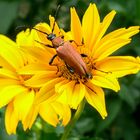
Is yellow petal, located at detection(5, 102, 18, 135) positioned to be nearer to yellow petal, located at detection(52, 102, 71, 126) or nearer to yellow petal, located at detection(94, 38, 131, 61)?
yellow petal, located at detection(52, 102, 71, 126)

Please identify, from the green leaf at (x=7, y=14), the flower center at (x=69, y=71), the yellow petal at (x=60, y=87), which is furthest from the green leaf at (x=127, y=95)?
the yellow petal at (x=60, y=87)

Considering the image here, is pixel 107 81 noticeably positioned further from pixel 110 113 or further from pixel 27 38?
pixel 110 113

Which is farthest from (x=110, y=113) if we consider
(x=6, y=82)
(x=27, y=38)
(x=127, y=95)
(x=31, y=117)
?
(x=31, y=117)

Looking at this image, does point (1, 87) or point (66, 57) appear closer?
point (66, 57)

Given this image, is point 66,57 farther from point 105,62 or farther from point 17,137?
point 17,137

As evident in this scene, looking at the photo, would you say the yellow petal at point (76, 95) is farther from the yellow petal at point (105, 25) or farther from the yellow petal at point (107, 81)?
the yellow petal at point (105, 25)

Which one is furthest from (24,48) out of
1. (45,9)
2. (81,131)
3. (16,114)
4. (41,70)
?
(45,9)
